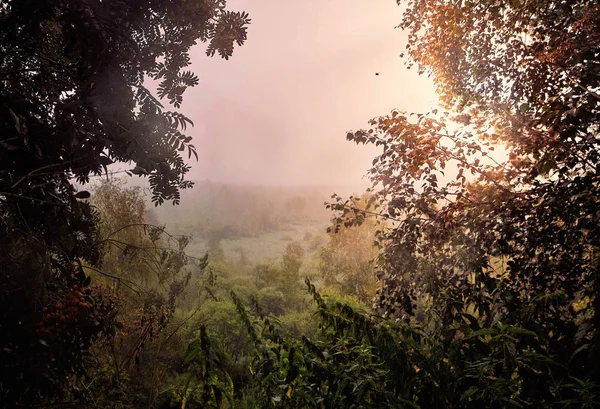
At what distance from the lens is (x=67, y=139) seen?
228 centimetres

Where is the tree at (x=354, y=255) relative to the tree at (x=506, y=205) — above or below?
above

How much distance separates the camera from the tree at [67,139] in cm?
207

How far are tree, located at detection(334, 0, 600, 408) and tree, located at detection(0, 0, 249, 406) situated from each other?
223 centimetres

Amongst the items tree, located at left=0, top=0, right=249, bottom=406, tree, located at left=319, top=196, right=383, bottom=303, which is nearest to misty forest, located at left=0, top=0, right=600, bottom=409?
tree, located at left=0, top=0, right=249, bottom=406

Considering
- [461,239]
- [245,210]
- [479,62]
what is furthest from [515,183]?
[245,210]

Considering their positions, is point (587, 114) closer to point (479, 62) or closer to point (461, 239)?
point (461, 239)

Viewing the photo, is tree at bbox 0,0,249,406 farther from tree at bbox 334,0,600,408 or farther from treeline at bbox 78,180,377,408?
tree at bbox 334,0,600,408

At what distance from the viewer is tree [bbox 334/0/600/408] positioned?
163cm

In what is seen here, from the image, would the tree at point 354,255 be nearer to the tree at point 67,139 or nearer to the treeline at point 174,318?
the treeline at point 174,318

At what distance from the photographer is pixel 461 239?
11.1 feet

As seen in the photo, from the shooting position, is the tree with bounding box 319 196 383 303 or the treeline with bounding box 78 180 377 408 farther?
the tree with bounding box 319 196 383 303

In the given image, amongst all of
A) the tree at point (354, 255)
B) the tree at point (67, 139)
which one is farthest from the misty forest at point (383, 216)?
the tree at point (354, 255)

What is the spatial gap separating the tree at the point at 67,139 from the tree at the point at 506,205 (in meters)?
2.23

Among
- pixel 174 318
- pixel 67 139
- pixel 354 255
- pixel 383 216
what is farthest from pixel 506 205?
pixel 174 318
